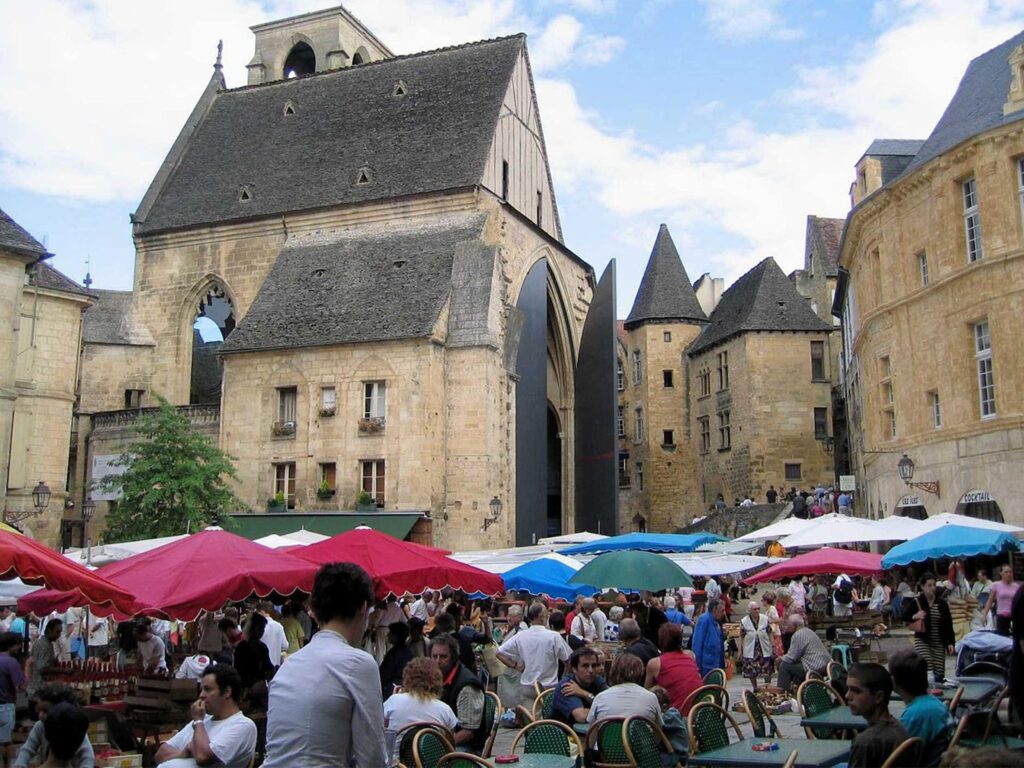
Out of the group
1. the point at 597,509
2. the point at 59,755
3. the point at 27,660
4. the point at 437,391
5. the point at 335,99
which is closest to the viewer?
the point at 59,755

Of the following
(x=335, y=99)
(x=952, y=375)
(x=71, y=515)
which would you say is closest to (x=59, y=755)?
(x=952, y=375)

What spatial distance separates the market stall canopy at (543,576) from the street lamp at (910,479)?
820 cm

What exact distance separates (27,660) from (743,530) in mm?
25175

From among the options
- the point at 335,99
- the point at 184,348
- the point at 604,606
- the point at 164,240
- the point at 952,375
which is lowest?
the point at 604,606

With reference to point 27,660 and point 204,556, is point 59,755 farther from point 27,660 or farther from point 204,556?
Answer: point 27,660

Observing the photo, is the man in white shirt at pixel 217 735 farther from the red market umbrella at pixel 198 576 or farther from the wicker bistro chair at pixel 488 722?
the red market umbrella at pixel 198 576

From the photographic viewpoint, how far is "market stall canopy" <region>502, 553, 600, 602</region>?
13242 mm

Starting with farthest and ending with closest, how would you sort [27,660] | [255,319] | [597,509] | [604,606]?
[597,509] < [255,319] < [604,606] < [27,660]

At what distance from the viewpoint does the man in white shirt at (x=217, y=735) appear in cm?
497

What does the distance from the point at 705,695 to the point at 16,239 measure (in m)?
19.5

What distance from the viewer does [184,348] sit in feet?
106

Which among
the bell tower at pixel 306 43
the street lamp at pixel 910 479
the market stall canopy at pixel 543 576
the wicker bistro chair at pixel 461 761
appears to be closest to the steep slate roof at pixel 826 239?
the bell tower at pixel 306 43

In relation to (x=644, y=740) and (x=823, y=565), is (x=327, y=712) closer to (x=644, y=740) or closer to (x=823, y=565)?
(x=644, y=740)

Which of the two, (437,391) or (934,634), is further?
(437,391)
